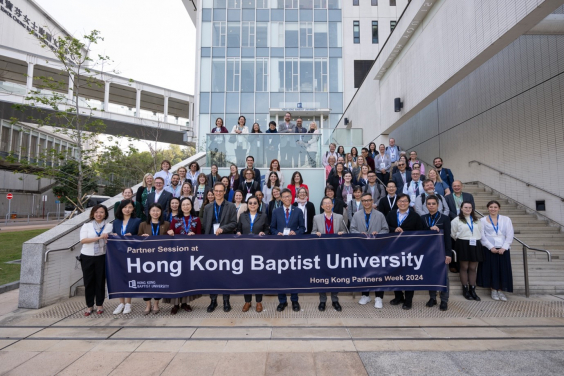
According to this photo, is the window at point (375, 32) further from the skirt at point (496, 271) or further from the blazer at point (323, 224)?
the blazer at point (323, 224)

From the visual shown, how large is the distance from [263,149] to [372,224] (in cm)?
661

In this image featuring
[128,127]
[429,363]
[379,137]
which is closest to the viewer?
[429,363]

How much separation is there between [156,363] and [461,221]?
5642 millimetres

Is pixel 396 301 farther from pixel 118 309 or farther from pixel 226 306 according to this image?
pixel 118 309

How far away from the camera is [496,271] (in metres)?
6.05

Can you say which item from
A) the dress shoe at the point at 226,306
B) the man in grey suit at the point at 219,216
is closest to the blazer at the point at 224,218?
the man in grey suit at the point at 219,216

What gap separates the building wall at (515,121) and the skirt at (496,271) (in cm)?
404

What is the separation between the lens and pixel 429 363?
3.62 metres

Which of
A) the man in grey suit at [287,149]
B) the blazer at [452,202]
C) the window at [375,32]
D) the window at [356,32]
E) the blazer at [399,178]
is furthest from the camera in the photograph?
the window at [375,32]

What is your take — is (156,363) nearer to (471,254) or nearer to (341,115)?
(471,254)

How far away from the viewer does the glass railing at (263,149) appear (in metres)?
11.4

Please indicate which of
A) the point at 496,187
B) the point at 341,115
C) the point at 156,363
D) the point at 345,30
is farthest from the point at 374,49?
the point at 156,363

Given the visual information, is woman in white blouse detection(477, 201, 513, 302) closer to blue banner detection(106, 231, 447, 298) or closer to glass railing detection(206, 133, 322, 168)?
blue banner detection(106, 231, 447, 298)

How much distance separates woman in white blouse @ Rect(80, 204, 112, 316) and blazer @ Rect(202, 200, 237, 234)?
1681 mm
